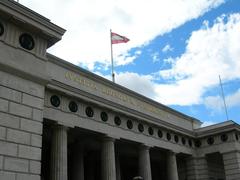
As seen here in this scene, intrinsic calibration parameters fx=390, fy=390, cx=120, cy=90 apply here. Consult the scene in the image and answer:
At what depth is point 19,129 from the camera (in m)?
20.5

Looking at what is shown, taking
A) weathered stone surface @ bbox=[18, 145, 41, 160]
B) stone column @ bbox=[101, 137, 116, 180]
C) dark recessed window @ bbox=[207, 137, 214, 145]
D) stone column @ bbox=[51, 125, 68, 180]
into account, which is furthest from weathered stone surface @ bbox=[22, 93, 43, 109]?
dark recessed window @ bbox=[207, 137, 214, 145]

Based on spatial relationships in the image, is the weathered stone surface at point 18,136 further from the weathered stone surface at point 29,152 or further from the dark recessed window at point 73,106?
the dark recessed window at point 73,106

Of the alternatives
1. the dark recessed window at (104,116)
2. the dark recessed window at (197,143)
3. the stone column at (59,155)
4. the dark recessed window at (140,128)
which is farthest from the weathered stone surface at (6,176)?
the dark recessed window at (197,143)

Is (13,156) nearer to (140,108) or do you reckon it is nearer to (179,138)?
(140,108)

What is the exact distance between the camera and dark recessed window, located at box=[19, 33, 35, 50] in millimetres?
22219

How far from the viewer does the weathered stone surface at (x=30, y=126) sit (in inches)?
818

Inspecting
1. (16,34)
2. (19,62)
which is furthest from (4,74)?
(16,34)

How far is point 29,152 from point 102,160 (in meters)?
17.9

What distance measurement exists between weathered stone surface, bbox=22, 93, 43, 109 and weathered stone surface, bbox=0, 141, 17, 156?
2.55 metres

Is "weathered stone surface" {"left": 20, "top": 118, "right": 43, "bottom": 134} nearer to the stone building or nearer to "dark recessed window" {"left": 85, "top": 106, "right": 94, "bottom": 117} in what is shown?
the stone building

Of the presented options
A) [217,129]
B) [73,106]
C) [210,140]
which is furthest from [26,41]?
[210,140]

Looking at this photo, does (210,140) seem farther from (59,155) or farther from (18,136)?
(18,136)

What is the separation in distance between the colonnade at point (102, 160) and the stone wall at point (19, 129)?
1147 centimetres

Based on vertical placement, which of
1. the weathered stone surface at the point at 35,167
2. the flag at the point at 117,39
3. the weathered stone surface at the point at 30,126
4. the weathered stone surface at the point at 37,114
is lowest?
the weathered stone surface at the point at 35,167
